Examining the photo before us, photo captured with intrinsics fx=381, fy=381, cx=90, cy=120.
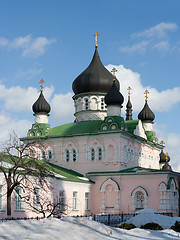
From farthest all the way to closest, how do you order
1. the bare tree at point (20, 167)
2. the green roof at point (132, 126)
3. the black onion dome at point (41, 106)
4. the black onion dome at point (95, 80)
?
1. the black onion dome at point (95, 80)
2. the green roof at point (132, 126)
3. the black onion dome at point (41, 106)
4. the bare tree at point (20, 167)

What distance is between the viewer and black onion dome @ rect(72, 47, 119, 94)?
119 ft

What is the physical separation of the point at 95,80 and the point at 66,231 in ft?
81.6

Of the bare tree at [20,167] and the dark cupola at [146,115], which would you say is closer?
the bare tree at [20,167]

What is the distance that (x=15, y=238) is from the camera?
10906 mm

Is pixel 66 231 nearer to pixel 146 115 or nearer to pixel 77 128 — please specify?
pixel 77 128

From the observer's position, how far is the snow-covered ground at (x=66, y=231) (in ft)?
37.5

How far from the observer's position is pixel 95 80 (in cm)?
3625

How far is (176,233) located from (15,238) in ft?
25.4

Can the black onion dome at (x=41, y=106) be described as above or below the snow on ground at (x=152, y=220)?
above

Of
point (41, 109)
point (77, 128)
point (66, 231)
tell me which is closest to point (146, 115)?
point (77, 128)

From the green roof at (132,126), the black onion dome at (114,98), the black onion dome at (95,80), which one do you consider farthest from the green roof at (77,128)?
the black onion dome at (95,80)

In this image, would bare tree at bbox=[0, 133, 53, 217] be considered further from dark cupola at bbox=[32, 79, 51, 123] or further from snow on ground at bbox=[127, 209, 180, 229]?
dark cupola at bbox=[32, 79, 51, 123]

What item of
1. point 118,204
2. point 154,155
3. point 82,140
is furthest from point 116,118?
point 154,155

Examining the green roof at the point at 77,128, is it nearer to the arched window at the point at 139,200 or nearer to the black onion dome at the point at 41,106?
the black onion dome at the point at 41,106
